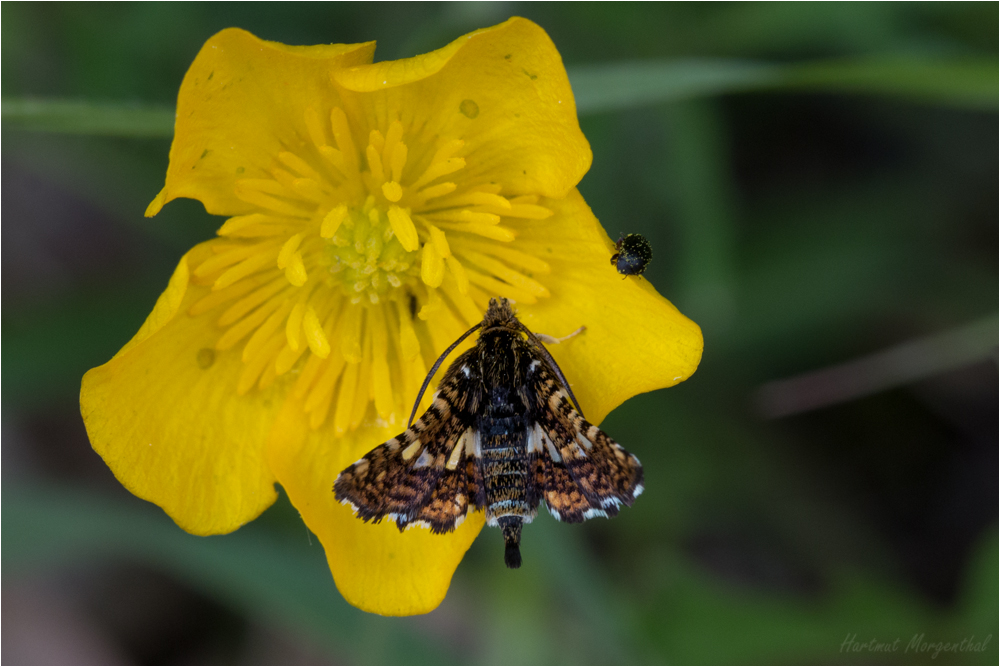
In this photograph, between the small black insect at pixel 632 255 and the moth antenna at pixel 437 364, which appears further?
the moth antenna at pixel 437 364

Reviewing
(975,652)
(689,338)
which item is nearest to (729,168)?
(689,338)

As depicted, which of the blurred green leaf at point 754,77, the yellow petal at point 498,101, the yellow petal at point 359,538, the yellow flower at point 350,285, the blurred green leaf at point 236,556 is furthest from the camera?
the blurred green leaf at point 236,556

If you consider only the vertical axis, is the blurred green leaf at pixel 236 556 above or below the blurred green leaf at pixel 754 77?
below

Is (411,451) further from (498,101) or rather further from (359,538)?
(498,101)

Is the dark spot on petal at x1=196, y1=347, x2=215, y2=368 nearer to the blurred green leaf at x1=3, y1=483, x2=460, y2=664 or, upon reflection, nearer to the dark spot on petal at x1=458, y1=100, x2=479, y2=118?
the dark spot on petal at x1=458, y1=100, x2=479, y2=118

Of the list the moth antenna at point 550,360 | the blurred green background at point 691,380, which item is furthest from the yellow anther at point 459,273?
the blurred green background at point 691,380

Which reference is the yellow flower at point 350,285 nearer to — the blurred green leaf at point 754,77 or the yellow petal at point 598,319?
the yellow petal at point 598,319

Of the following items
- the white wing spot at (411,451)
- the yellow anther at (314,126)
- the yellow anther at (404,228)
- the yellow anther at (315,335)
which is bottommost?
the white wing spot at (411,451)
